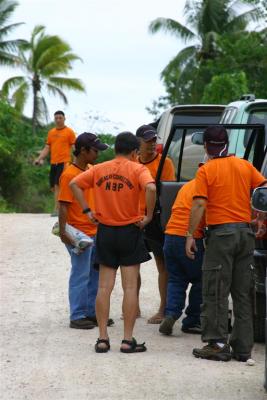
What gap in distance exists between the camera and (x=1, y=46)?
52.6 metres

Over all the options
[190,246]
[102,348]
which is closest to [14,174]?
[102,348]

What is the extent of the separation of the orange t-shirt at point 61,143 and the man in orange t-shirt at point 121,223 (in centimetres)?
952

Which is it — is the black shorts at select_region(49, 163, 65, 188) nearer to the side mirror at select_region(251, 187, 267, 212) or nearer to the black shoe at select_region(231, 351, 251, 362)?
the black shoe at select_region(231, 351, 251, 362)

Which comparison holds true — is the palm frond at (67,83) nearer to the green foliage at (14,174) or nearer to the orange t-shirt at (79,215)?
the green foliage at (14,174)

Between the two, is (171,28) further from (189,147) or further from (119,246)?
(119,246)

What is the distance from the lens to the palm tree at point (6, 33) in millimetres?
51062

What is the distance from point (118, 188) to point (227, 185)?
90cm

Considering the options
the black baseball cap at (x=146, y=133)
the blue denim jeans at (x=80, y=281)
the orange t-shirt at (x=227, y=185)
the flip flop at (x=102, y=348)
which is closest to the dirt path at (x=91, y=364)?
the flip flop at (x=102, y=348)

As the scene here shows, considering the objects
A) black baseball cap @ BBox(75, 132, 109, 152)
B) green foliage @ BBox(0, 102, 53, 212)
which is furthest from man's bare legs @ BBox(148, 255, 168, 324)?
green foliage @ BBox(0, 102, 53, 212)

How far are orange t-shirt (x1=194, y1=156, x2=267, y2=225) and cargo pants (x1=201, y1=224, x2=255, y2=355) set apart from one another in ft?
0.36

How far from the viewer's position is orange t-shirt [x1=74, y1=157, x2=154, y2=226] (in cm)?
877

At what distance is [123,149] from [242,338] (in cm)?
178

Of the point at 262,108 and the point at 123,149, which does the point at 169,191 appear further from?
the point at 262,108

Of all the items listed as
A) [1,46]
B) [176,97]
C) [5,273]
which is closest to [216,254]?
[5,273]
